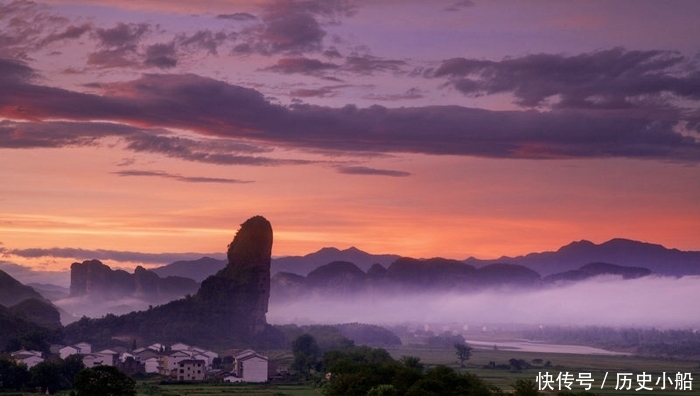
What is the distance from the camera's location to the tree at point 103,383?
2283 inches

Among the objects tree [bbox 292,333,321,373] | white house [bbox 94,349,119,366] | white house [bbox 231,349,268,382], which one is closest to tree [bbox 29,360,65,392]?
white house [bbox 231,349,268,382]

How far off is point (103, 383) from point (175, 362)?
38007 mm

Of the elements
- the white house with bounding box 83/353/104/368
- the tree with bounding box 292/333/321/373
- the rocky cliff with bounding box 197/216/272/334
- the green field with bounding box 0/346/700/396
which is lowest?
the green field with bounding box 0/346/700/396

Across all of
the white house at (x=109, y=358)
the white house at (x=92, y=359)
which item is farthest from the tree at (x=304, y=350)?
the white house at (x=92, y=359)

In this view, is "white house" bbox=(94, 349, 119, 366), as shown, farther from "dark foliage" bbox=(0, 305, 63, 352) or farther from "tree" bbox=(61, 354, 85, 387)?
"tree" bbox=(61, 354, 85, 387)

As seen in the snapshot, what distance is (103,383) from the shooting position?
5906cm

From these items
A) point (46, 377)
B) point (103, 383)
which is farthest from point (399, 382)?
point (46, 377)

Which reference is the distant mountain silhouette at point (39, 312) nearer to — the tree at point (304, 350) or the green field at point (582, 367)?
the green field at point (582, 367)

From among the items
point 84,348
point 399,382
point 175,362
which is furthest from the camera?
point 84,348

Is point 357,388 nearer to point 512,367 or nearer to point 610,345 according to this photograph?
point 512,367

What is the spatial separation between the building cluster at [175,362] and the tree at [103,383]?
101ft

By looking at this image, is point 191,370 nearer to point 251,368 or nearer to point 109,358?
point 251,368

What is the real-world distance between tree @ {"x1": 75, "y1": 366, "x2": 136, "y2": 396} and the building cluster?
30.9m

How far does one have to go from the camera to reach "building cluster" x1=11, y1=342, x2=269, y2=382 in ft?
304
